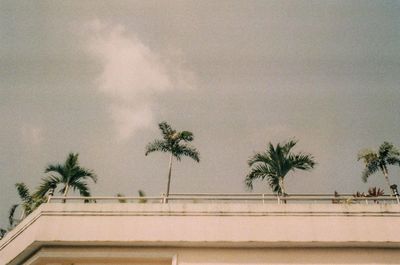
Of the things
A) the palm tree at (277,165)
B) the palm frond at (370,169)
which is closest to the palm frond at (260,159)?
the palm tree at (277,165)

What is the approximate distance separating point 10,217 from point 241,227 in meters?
22.6

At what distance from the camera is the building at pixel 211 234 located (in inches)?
423

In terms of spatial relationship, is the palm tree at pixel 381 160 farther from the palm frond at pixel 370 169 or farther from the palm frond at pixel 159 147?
the palm frond at pixel 159 147

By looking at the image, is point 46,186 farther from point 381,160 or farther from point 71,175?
point 381,160

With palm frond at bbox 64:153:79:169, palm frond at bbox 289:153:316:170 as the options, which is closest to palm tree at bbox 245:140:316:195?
palm frond at bbox 289:153:316:170

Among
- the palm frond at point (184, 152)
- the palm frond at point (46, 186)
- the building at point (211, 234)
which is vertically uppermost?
the palm frond at point (184, 152)

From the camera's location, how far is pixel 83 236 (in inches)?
444

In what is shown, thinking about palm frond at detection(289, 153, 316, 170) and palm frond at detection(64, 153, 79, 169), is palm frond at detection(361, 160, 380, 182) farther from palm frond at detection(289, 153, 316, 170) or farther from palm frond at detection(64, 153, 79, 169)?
palm frond at detection(64, 153, 79, 169)

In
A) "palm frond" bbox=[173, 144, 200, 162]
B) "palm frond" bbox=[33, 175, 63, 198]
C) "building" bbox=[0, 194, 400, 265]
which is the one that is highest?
"palm frond" bbox=[173, 144, 200, 162]

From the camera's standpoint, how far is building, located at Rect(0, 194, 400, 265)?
35.2ft

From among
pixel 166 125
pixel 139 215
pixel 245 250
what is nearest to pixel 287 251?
pixel 245 250

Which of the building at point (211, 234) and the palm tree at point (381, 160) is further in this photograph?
A: the palm tree at point (381, 160)

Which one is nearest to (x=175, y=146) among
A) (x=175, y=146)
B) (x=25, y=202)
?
(x=175, y=146)

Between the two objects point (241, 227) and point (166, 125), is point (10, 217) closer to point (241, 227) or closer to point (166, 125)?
point (166, 125)
